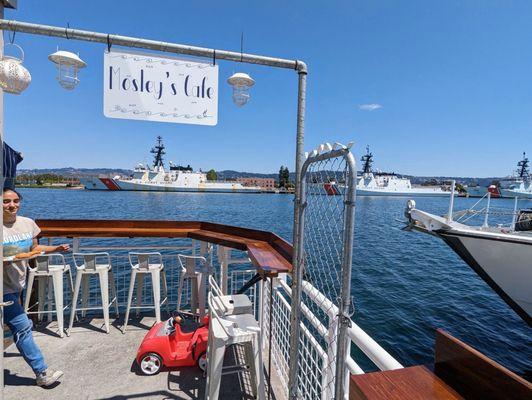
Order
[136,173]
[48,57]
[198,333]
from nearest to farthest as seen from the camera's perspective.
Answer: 1. [48,57]
2. [198,333]
3. [136,173]

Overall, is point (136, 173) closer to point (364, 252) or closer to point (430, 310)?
point (364, 252)

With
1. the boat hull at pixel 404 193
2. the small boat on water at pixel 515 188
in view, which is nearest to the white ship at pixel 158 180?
the boat hull at pixel 404 193

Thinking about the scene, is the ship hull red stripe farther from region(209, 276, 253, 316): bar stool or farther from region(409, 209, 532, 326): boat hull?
region(209, 276, 253, 316): bar stool

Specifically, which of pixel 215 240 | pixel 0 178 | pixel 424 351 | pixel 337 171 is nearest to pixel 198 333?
pixel 215 240

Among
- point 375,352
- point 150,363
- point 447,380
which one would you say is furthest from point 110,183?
point 447,380

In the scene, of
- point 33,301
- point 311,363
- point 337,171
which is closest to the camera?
point 337,171

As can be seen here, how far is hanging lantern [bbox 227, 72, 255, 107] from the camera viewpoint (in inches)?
63.9

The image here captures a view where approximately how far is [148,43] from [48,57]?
0.49 meters

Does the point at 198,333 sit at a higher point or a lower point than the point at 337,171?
lower

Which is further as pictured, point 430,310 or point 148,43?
point 430,310

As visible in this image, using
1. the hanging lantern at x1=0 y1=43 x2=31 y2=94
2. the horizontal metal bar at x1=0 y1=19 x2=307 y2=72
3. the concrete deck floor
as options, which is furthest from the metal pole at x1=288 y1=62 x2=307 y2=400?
the hanging lantern at x1=0 y1=43 x2=31 y2=94

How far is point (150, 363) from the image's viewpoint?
237 centimetres

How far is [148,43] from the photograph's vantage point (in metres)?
1.44

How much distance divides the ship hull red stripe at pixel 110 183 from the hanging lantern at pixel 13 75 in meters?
59.9
